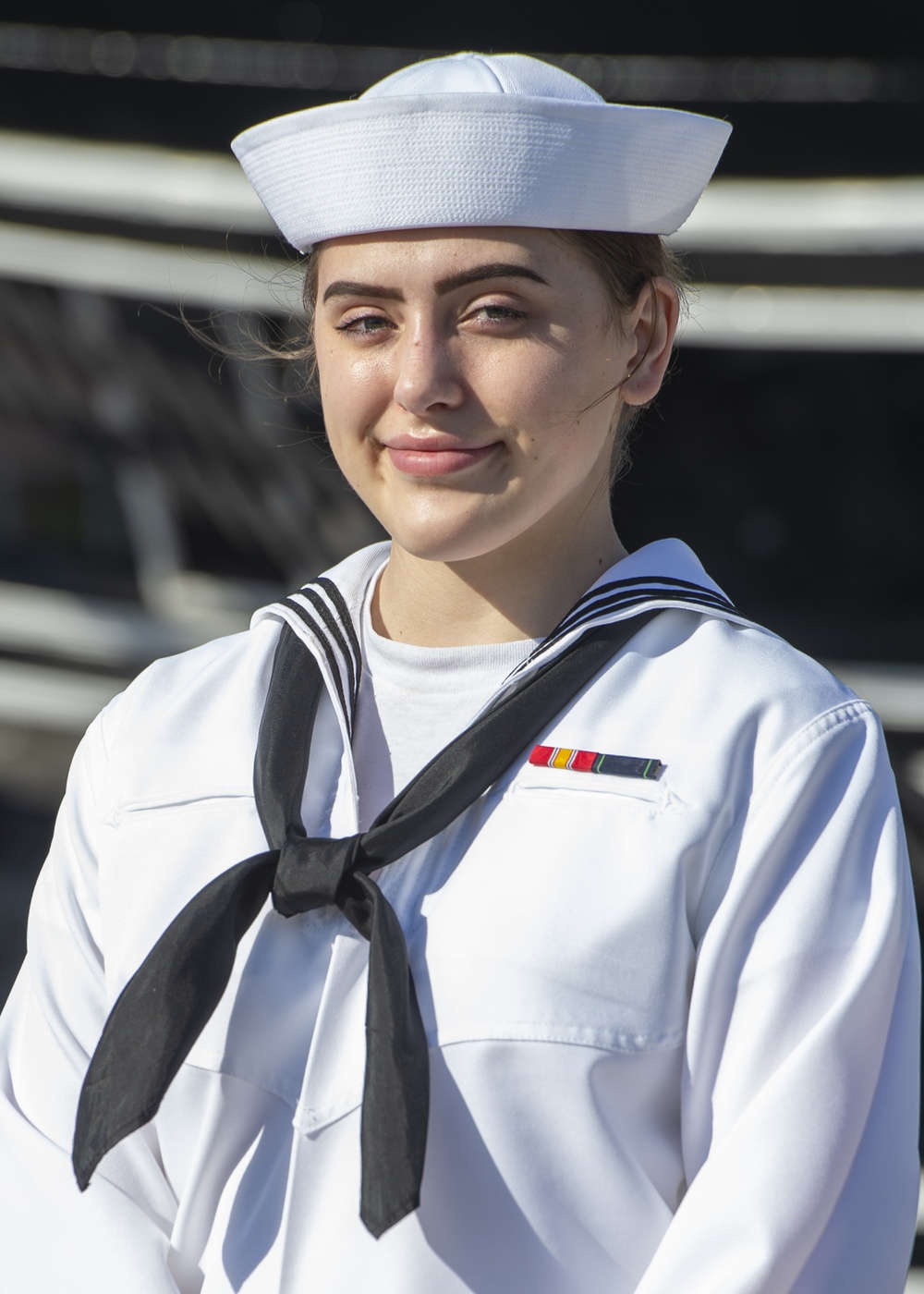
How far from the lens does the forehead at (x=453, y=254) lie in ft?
3.59

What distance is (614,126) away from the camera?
1.14 metres

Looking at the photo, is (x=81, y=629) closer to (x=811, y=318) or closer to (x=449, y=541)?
(x=811, y=318)

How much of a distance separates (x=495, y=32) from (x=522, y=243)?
2.90 meters

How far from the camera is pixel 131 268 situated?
13.3ft

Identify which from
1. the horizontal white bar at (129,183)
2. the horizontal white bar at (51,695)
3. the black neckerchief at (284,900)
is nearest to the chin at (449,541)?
the black neckerchief at (284,900)

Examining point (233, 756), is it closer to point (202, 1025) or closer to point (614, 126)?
point (202, 1025)

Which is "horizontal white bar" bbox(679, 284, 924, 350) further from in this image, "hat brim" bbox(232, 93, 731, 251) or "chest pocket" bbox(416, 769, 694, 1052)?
"chest pocket" bbox(416, 769, 694, 1052)

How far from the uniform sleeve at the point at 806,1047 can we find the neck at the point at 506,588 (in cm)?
27

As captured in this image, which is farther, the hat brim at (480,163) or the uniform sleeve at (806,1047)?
the hat brim at (480,163)

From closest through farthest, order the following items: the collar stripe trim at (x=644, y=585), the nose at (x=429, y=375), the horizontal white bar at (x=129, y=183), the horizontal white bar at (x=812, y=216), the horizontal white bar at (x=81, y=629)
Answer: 1. the nose at (x=429, y=375)
2. the collar stripe trim at (x=644, y=585)
3. the horizontal white bar at (x=812, y=216)
4. the horizontal white bar at (x=129, y=183)
5. the horizontal white bar at (x=81, y=629)

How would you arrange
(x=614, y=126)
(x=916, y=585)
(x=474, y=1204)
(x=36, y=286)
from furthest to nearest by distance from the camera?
(x=36, y=286) → (x=916, y=585) → (x=614, y=126) → (x=474, y=1204)

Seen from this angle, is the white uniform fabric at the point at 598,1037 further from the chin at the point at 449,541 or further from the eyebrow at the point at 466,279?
the eyebrow at the point at 466,279

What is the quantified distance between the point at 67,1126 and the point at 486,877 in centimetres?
46

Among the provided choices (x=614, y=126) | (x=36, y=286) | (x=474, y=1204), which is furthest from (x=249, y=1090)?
(x=36, y=286)
